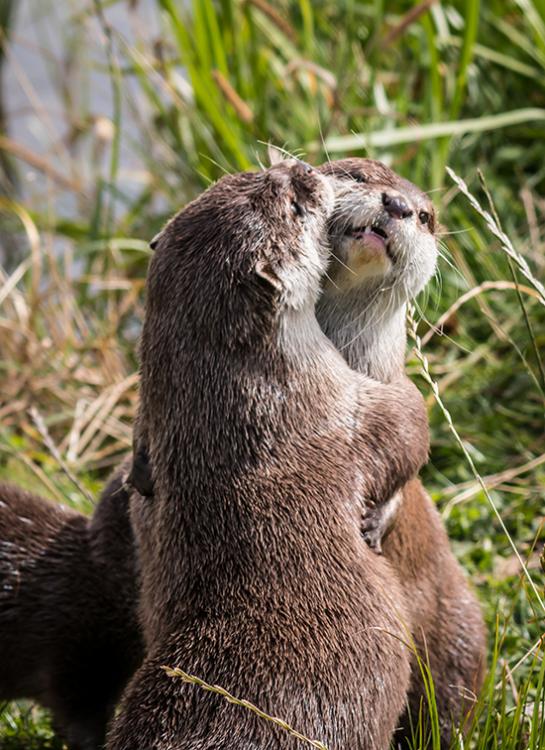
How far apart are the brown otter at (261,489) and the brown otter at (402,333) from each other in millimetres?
95

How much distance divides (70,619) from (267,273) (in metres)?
1.15

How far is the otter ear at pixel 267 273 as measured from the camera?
248 cm

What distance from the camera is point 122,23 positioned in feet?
28.6

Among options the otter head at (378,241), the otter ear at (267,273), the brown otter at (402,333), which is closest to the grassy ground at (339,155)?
the brown otter at (402,333)

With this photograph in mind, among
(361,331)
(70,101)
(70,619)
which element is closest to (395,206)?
(361,331)

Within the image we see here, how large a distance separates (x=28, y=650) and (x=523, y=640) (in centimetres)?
129

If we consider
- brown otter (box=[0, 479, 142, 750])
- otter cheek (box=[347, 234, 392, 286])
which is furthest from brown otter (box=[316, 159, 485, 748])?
brown otter (box=[0, 479, 142, 750])

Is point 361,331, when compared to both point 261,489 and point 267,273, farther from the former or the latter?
point 261,489

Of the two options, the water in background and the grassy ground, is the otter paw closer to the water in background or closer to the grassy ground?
the grassy ground

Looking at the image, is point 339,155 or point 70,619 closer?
point 70,619

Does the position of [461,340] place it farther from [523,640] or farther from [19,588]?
[19,588]

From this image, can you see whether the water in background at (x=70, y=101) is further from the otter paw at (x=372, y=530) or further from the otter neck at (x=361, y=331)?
the otter paw at (x=372, y=530)

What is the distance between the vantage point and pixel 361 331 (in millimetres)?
2734

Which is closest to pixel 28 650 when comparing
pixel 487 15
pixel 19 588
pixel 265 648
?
pixel 19 588
